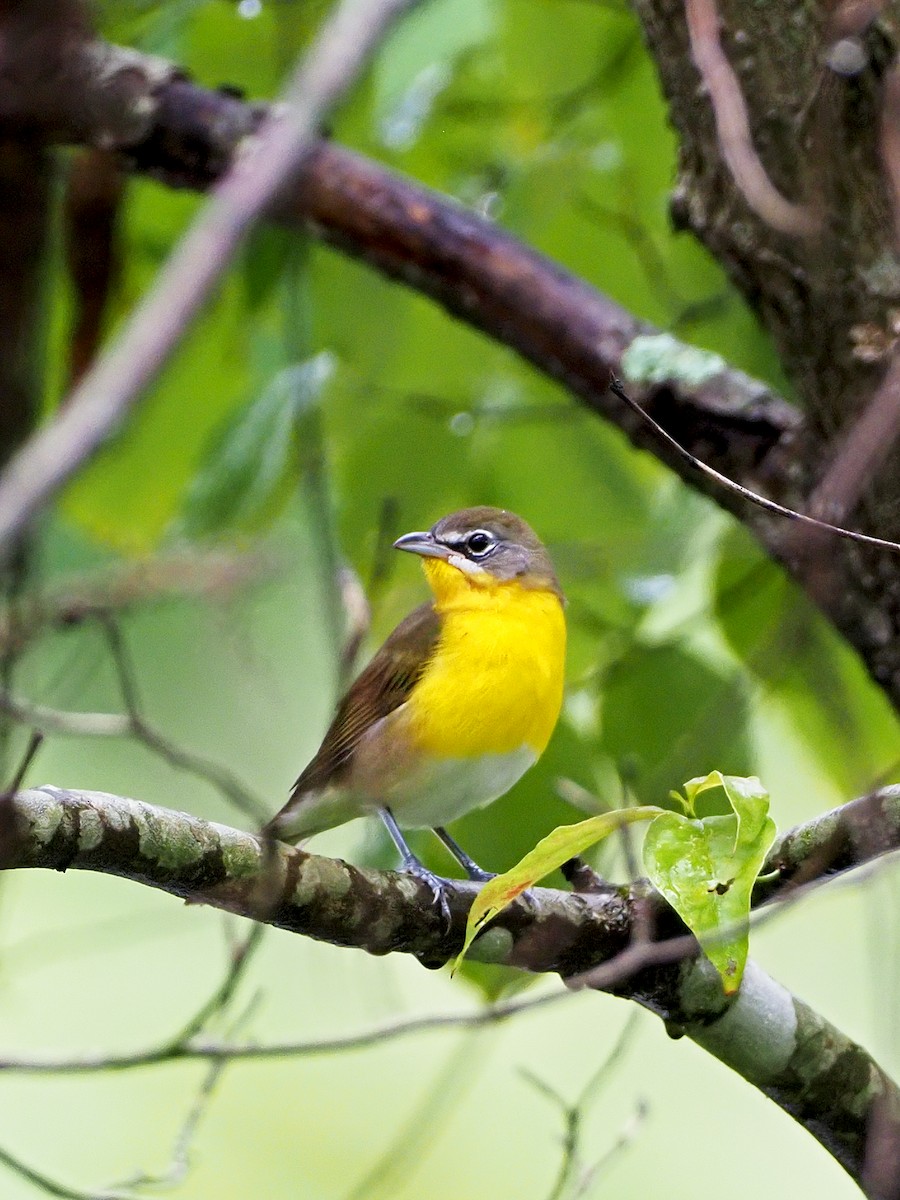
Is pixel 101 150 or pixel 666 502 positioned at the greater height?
pixel 101 150

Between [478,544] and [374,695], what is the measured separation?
0.59m

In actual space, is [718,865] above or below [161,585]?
above

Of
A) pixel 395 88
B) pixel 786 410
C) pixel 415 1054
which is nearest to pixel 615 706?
pixel 786 410

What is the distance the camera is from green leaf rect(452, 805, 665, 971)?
230cm

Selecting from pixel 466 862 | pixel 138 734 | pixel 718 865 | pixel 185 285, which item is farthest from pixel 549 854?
pixel 466 862

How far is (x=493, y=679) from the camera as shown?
4160mm

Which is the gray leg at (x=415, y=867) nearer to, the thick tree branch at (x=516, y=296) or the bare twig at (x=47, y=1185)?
the bare twig at (x=47, y=1185)

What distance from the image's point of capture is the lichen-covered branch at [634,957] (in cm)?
261

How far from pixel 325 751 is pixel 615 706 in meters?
0.93

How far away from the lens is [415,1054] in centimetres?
734

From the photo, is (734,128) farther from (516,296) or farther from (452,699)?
(452,699)

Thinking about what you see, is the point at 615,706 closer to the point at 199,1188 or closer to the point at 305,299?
the point at 305,299

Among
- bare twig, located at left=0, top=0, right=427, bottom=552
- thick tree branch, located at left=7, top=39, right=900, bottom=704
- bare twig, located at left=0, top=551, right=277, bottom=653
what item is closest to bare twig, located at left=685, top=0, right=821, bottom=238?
thick tree branch, located at left=7, top=39, right=900, bottom=704

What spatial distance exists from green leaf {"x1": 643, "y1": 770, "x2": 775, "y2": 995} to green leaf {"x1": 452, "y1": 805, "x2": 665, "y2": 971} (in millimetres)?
61
